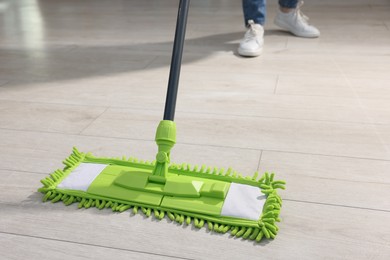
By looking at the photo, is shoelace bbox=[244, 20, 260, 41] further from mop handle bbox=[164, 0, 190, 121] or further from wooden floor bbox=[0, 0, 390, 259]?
mop handle bbox=[164, 0, 190, 121]

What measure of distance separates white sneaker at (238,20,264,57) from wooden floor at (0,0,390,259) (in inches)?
1.2

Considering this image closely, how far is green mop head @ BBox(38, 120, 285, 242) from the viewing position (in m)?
0.73

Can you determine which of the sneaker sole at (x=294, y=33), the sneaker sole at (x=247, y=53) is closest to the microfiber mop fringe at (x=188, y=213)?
the sneaker sole at (x=247, y=53)

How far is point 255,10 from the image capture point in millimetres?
1806

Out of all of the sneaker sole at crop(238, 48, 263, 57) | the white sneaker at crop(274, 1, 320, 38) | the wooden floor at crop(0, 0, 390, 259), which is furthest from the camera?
the white sneaker at crop(274, 1, 320, 38)

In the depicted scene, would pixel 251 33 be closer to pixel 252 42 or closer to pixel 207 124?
pixel 252 42

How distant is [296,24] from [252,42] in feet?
1.19

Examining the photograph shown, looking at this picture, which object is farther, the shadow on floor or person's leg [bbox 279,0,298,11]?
person's leg [bbox 279,0,298,11]

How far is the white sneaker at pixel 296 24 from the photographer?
6.48 feet

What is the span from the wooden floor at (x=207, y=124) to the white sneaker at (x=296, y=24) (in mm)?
46

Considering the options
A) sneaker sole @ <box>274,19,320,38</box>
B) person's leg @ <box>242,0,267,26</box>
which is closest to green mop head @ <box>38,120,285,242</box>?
person's leg @ <box>242,0,267,26</box>

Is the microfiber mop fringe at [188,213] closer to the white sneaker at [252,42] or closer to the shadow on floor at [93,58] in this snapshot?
the shadow on floor at [93,58]

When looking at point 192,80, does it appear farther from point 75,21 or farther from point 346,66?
point 75,21

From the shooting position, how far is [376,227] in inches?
29.3
